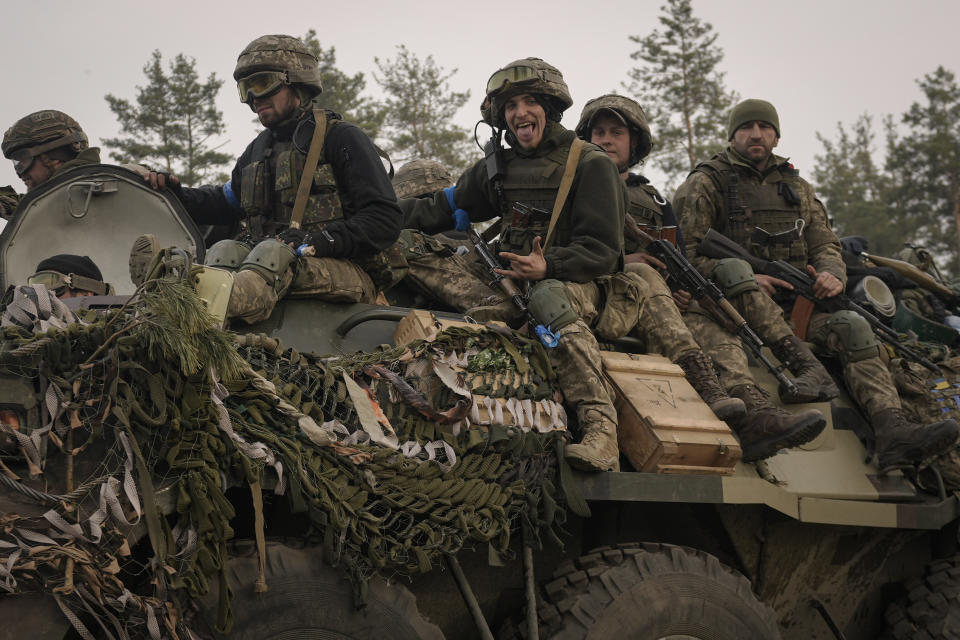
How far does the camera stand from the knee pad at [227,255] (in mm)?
5105

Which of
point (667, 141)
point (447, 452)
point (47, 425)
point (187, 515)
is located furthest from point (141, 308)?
point (667, 141)

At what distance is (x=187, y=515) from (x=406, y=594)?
0.91 m

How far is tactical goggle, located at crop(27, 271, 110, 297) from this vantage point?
500 centimetres

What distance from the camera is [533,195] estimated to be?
5672 millimetres

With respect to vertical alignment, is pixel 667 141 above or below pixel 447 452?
above

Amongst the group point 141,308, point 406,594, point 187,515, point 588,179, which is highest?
point 588,179

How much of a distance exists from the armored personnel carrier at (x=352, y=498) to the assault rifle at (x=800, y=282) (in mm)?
942

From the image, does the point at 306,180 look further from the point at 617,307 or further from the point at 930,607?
the point at 930,607

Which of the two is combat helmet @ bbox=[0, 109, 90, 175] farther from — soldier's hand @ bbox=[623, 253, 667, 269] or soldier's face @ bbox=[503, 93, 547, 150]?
soldier's hand @ bbox=[623, 253, 667, 269]

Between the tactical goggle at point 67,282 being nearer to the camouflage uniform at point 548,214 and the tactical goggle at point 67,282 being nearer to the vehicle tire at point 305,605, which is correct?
the camouflage uniform at point 548,214

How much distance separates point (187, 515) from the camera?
343cm

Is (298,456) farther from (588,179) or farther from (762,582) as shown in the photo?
(762,582)

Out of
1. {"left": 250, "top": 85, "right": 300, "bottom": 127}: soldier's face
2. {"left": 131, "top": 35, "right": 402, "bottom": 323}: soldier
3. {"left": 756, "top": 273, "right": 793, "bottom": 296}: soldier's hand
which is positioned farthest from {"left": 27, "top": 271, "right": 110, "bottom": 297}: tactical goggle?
{"left": 756, "top": 273, "right": 793, "bottom": 296}: soldier's hand

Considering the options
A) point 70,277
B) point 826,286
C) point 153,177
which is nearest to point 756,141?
point 826,286
